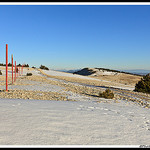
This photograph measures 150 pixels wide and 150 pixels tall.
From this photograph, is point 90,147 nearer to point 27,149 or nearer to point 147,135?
point 27,149

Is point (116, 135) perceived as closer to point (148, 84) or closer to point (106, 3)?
point (106, 3)

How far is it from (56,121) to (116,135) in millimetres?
1621

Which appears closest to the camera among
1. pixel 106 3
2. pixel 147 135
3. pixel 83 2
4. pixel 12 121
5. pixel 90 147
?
pixel 90 147

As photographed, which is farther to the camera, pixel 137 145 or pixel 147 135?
pixel 147 135

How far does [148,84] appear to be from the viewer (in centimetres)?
2048

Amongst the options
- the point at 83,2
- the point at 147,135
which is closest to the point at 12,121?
the point at 147,135

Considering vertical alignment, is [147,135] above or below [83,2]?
below

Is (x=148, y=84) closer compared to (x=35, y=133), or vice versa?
(x=35, y=133)

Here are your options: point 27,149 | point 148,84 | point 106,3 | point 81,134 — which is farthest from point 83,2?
point 148,84

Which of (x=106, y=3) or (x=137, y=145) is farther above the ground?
(x=106, y=3)

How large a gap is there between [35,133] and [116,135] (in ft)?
5.80

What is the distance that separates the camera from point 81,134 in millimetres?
3326

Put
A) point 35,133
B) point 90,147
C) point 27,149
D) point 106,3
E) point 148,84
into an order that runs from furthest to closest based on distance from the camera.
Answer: point 148,84
point 106,3
point 35,133
point 90,147
point 27,149

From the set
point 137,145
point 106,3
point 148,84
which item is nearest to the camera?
point 137,145
